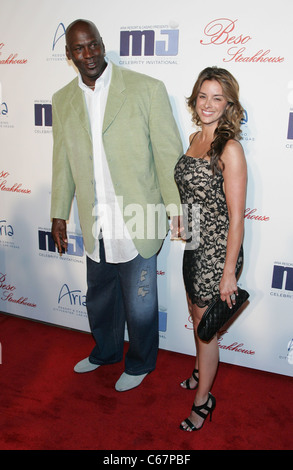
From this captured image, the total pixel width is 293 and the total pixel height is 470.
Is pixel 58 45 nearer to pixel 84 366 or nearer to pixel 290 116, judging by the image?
pixel 290 116

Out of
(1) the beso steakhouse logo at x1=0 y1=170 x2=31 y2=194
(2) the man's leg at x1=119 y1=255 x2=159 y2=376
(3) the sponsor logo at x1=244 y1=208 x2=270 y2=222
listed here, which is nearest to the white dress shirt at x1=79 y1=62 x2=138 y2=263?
(2) the man's leg at x1=119 y1=255 x2=159 y2=376

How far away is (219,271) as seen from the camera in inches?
80.5

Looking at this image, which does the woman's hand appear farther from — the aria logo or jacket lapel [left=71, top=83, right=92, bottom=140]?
jacket lapel [left=71, top=83, right=92, bottom=140]

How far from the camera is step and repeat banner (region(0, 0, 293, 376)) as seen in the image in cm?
234

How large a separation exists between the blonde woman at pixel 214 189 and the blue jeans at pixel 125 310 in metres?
0.38

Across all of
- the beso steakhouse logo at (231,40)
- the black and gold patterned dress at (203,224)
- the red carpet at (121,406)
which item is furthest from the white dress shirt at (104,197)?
the red carpet at (121,406)

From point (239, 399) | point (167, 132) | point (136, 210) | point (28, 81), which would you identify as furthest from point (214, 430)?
point (28, 81)

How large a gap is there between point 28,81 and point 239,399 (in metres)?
2.45

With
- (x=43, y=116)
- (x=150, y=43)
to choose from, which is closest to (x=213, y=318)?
(x=150, y=43)

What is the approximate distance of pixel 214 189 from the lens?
6.32 feet

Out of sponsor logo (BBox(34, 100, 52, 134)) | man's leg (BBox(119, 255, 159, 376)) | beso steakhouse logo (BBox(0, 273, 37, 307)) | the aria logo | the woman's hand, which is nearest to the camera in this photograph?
the woman's hand

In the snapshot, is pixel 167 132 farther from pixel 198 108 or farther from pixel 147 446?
pixel 147 446

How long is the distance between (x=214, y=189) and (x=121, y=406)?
136 cm

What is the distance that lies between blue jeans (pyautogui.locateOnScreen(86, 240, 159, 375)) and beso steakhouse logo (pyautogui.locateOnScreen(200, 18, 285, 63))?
121cm
